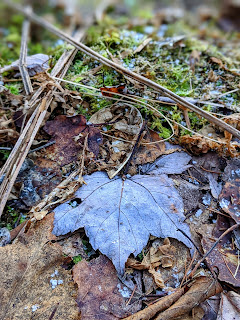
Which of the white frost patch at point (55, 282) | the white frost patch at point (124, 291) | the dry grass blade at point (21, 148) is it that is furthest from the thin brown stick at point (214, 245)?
the dry grass blade at point (21, 148)

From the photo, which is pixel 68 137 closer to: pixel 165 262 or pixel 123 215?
pixel 123 215

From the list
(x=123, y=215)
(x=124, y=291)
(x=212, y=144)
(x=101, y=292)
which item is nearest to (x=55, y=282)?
(x=101, y=292)

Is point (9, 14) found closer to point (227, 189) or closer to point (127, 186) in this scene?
point (127, 186)

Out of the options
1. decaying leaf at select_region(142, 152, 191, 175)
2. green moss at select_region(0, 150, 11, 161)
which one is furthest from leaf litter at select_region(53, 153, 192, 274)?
green moss at select_region(0, 150, 11, 161)

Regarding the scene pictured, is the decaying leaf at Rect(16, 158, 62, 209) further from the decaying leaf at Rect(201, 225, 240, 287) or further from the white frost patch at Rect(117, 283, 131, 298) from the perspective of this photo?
the decaying leaf at Rect(201, 225, 240, 287)

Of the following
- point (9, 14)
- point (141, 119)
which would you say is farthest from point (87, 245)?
point (9, 14)

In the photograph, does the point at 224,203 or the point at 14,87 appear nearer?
the point at 224,203
